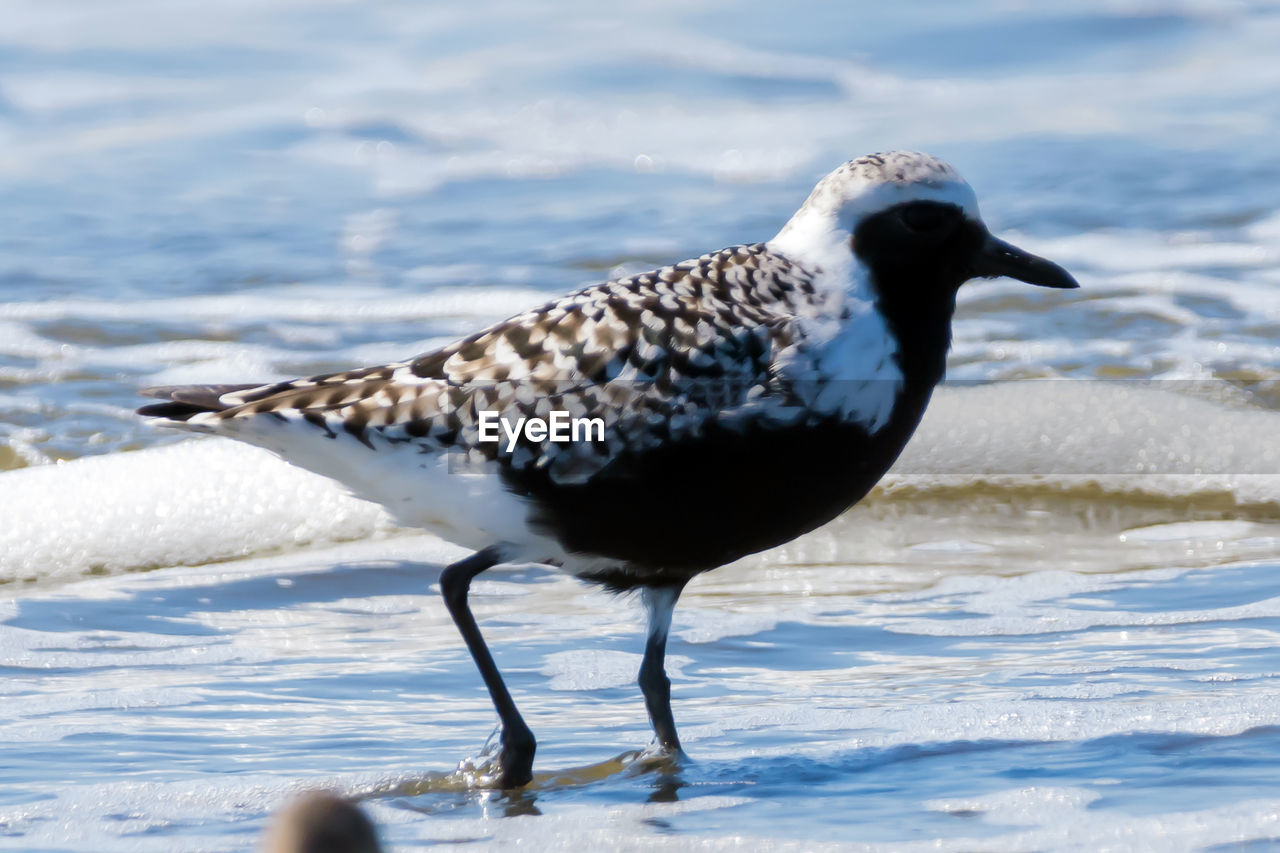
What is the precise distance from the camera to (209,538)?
6.05 m

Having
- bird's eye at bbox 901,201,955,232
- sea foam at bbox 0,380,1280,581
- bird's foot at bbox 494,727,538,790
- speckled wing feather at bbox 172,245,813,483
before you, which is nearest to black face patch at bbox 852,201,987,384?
bird's eye at bbox 901,201,955,232

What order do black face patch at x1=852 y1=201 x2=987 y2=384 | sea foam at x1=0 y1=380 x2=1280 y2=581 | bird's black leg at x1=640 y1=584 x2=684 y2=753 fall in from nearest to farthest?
black face patch at x1=852 y1=201 x2=987 y2=384
bird's black leg at x1=640 y1=584 x2=684 y2=753
sea foam at x1=0 y1=380 x2=1280 y2=581

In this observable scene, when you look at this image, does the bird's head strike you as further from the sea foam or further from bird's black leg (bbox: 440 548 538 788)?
the sea foam

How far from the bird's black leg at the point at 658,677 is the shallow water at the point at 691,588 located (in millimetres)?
139

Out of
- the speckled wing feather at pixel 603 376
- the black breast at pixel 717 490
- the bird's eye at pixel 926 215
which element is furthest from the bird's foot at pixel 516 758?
the bird's eye at pixel 926 215

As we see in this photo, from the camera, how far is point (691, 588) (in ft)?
18.3

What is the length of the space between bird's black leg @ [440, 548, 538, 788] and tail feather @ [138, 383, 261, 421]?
615mm

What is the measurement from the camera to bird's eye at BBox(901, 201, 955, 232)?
3.59 m

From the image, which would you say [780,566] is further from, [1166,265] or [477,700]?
[1166,265]

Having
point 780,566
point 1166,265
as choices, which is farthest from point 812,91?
point 780,566

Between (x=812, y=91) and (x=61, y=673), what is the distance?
41.4 ft

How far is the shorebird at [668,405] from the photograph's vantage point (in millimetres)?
3365

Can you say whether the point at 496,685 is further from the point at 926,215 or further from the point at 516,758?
the point at 926,215

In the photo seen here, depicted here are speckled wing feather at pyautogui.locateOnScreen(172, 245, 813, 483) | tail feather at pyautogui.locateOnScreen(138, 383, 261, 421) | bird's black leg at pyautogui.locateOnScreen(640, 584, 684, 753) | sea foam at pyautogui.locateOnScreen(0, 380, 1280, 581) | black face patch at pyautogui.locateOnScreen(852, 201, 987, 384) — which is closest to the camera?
speckled wing feather at pyautogui.locateOnScreen(172, 245, 813, 483)
